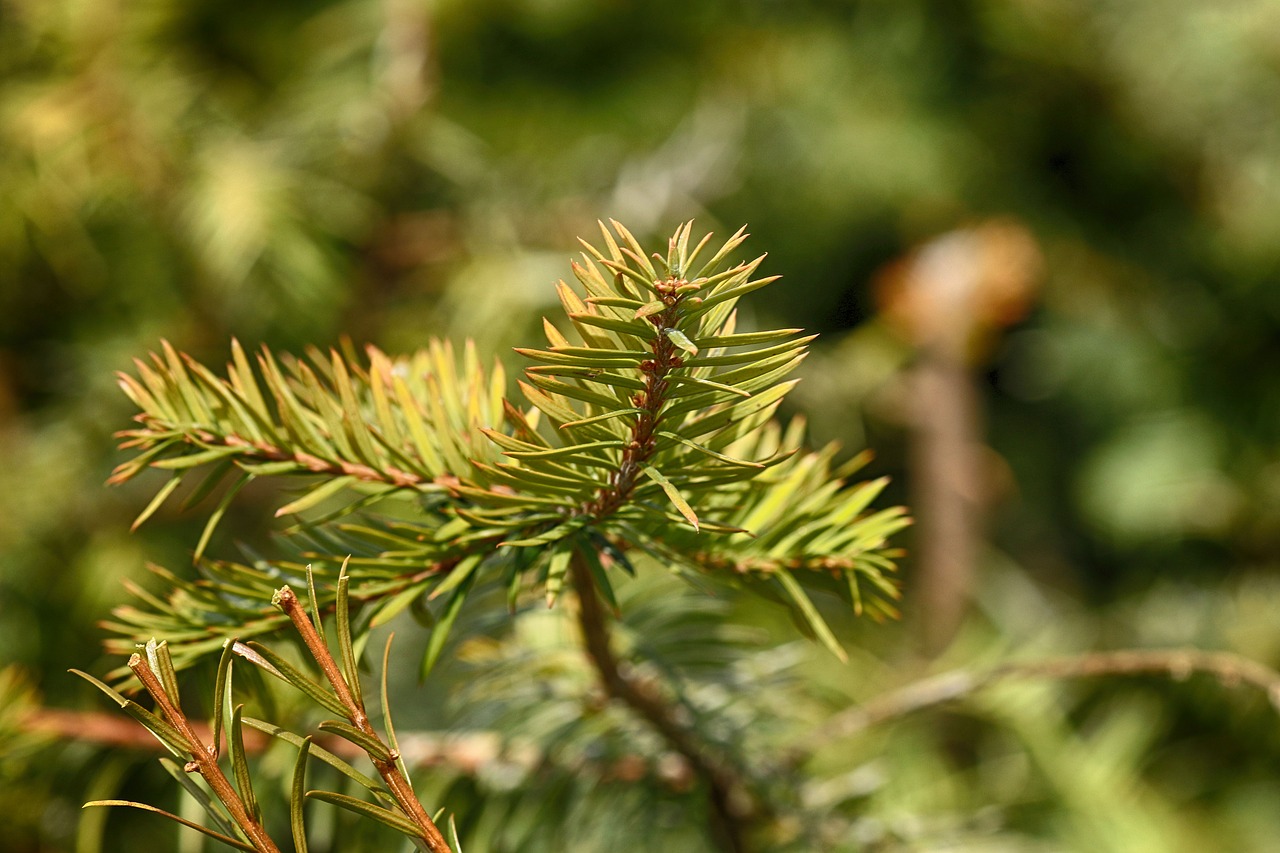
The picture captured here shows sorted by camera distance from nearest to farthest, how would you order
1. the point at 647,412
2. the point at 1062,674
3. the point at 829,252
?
the point at 647,412 < the point at 1062,674 < the point at 829,252

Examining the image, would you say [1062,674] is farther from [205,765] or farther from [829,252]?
[829,252]

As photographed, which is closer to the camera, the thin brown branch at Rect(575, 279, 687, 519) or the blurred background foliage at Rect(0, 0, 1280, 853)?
the thin brown branch at Rect(575, 279, 687, 519)

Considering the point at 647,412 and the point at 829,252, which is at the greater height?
the point at 829,252

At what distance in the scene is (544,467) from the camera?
0.19 meters

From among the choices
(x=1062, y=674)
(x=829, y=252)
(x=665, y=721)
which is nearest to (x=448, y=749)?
(x=665, y=721)

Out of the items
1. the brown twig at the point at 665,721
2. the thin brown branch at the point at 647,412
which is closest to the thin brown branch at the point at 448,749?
the brown twig at the point at 665,721

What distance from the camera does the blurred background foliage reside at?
50 centimetres

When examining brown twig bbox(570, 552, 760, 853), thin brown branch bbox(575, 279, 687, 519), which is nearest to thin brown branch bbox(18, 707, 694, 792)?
brown twig bbox(570, 552, 760, 853)

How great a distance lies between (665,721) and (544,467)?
0.11 meters

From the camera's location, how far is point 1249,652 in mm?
576

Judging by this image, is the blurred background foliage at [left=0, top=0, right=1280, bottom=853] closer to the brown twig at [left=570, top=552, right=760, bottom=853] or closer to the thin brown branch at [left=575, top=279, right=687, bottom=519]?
the brown twig at [left=570, top=552, right=760, bottom=853]

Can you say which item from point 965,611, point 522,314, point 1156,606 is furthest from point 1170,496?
point 522,314

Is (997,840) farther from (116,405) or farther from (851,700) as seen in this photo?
(116,405)

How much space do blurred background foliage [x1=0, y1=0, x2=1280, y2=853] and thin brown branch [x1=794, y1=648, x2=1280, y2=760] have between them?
0.12ft
